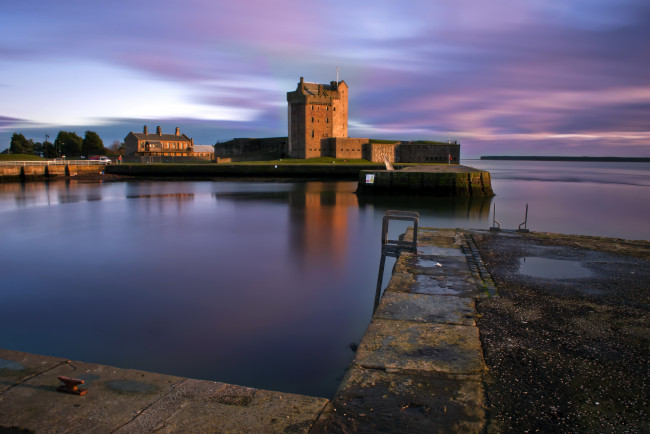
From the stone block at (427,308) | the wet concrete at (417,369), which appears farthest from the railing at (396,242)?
the stone block at (427,308)

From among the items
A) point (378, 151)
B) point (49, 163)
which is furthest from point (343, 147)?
point (49, 163)

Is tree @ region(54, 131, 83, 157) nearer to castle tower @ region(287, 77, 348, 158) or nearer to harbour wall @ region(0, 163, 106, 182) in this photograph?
harbour wall @ region(0, 163, 106, 182)

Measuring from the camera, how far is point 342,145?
183ft

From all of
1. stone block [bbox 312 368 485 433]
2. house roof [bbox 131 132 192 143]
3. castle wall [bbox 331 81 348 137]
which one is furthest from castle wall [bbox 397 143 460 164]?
stone block [bbox 312 368 485 433]

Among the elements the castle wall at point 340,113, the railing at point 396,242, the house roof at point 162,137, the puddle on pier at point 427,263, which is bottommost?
the puddle on pier at point 427,263

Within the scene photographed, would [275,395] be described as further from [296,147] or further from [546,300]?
[296,147]

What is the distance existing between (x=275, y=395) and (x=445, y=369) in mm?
1330

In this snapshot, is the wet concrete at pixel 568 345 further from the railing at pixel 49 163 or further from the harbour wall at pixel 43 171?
the railing at pixel 49 163

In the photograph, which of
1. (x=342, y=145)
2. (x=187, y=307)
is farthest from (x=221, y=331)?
(x=342, y=145)

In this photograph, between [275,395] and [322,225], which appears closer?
[275,395]

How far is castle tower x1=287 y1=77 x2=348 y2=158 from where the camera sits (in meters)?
55.2

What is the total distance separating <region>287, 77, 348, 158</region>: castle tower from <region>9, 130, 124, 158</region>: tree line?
44.2 m

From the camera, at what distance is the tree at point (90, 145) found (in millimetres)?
79438

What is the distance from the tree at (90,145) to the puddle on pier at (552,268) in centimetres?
8627
